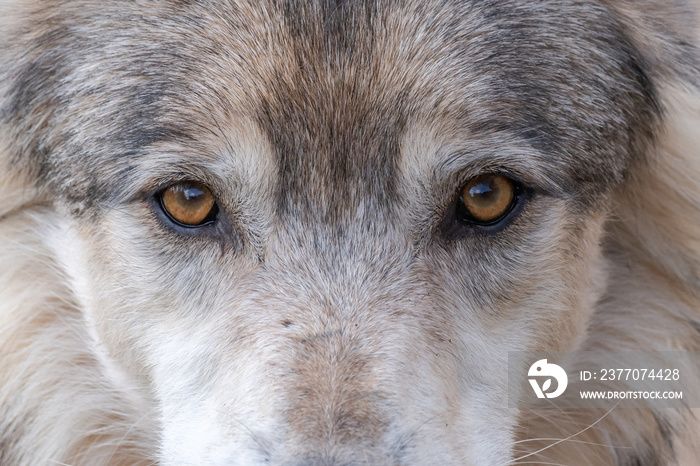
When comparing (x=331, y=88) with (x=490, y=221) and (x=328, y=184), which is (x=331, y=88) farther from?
(x=490, y=221)

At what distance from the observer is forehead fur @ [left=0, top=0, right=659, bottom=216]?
2600mm

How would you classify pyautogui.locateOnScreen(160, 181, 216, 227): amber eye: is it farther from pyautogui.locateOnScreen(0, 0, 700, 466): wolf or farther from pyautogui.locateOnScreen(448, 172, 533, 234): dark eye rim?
pyautogui.locateOnScreen(448, 172, 533, 234): dark eye rim

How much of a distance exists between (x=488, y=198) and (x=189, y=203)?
100 cm

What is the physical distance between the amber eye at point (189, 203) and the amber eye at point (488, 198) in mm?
849

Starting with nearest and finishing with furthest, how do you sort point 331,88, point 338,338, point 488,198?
point 338,338, point 331,88, point 488,198

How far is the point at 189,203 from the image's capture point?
8.81 feet

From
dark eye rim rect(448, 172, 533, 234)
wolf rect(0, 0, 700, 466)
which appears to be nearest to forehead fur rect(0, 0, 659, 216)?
wolf rect(0, 0, 700, 466)

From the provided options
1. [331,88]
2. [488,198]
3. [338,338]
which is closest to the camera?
[338,338]

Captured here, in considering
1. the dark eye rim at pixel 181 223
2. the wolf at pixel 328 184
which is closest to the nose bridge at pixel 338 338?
the wolf at pixel 328 184

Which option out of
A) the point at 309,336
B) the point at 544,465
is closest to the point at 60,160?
the point at 309,336

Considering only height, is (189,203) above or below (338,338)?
above

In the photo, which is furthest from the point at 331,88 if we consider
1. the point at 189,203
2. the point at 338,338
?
the point at 338,338

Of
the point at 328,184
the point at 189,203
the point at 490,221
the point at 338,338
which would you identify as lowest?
the point at 338,338

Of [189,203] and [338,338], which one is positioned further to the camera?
[189,203]
